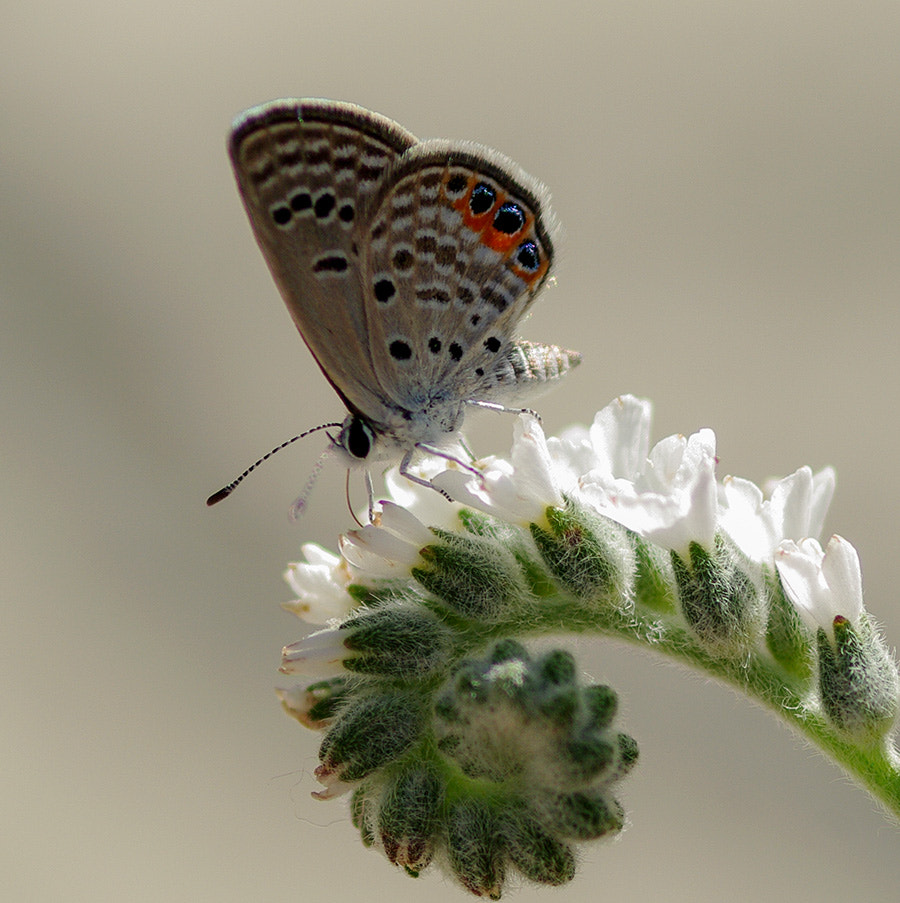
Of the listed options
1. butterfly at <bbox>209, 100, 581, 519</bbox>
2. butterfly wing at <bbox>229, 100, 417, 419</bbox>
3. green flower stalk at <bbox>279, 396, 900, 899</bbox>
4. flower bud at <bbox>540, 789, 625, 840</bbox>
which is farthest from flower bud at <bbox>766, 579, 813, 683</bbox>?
butterfly wing at <bbox>229, 100, 417, 419</bbox>

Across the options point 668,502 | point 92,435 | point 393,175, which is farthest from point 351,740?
point 92,435

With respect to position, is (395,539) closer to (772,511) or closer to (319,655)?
(319,655)

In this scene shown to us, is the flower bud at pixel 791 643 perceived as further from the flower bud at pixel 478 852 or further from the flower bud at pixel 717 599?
the flower bud at pixel 478 852

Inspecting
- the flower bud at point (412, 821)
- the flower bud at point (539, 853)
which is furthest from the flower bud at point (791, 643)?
the flower bud at point (412, 821)

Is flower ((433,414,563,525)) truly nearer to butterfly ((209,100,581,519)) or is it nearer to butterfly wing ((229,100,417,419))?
butterfly ((209,100,581,519))

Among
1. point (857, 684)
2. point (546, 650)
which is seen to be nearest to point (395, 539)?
point (546, 650)

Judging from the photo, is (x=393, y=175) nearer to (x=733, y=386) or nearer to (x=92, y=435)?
(x=733, y=386)
